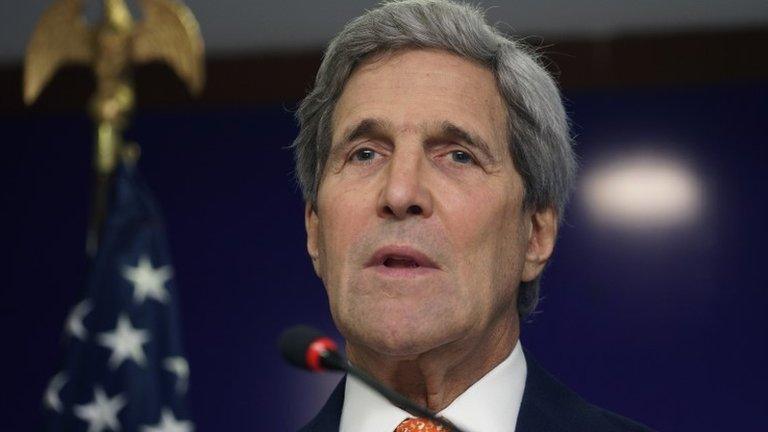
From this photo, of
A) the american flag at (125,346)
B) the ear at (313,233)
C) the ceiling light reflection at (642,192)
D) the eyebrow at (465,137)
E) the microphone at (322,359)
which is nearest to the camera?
the microphone at (322,359)

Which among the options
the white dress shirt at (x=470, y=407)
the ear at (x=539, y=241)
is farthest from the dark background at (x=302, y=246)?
the white dress shirt at (x=470, y=407)

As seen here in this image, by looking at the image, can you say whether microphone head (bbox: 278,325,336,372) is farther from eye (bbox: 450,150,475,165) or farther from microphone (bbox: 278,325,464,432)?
eye (bbox: 450,150,475,165)

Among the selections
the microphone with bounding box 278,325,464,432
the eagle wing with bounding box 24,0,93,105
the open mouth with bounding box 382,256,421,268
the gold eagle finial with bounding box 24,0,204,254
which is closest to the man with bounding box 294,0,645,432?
the open mouth with bounding box 382,256,421,268

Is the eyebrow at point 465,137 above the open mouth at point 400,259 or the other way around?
above

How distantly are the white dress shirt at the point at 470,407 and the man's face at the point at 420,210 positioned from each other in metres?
0.08

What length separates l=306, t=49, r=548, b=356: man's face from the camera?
161 cm

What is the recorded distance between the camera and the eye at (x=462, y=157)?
1719 mm

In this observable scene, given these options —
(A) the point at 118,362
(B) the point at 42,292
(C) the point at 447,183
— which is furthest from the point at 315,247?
(B) the point at 42,292

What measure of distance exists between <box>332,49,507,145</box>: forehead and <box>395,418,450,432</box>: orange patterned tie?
0.39 metres

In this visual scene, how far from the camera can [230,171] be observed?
3494 millimetres

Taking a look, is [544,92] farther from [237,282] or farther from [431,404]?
[237,282]

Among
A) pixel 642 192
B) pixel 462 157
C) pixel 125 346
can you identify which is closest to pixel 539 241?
pixel 462 157

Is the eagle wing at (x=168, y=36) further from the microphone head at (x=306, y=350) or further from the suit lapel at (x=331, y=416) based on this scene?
the microphone head at (x=306, y=350)

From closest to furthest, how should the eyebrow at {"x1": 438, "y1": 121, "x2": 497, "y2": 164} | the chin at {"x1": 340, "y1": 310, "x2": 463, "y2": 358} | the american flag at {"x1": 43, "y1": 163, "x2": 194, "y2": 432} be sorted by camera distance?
the chin at {"x1": 340, "y1": 310, "x2": 463, "y2": 358} → the eyebrow at {"x1": 438, "y1": 121, "x2": 497, "y2": 164} → the american flag at {"x1": 43, "y1": 163, "x2": 194, "y2": 432}
